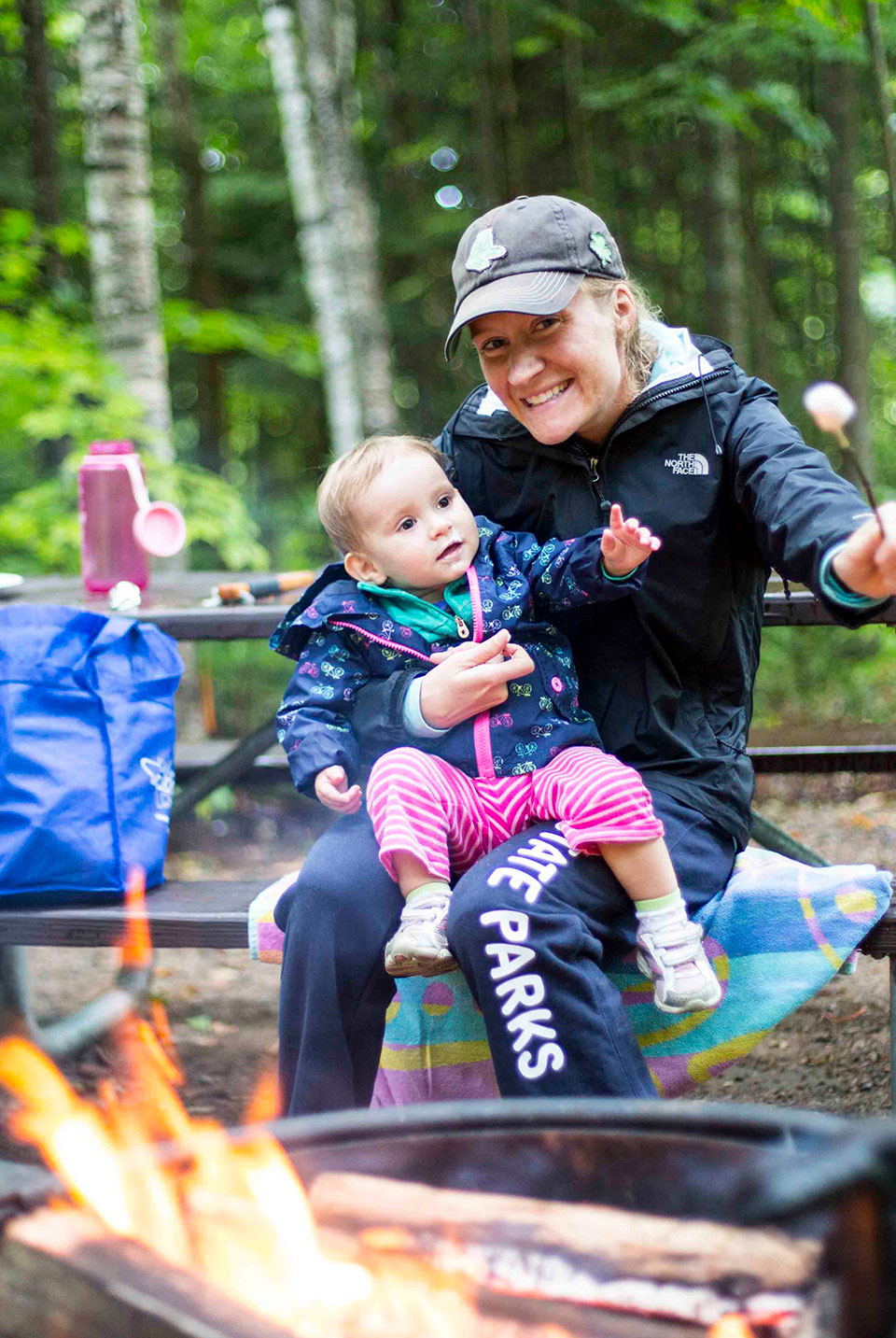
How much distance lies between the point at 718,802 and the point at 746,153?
359 inches

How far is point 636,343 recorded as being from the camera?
93.3 inches

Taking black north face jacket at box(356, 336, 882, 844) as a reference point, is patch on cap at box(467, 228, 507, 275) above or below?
above

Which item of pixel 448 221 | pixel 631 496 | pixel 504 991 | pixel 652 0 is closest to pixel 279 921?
pixel 504 991

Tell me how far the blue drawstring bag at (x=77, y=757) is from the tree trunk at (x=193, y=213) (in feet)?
25.6

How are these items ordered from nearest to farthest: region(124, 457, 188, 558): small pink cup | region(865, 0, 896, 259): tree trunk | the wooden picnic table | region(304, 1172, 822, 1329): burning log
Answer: region(304, 1172, 822, 1329): burning log
the wooden picnic table
region(124, 457, 188, 558): small pink cup
region(865, 0, 896, 259): tree trunk

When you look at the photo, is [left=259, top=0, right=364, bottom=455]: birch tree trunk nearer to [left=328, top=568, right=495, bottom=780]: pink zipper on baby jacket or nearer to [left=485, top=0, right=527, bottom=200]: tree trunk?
[left=485, top=0, right=527, bottom=200]: tree trunk

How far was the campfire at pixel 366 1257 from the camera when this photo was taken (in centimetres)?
112

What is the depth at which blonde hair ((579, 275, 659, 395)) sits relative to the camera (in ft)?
7.52

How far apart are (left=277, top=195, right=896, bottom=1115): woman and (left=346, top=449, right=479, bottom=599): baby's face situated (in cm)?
19

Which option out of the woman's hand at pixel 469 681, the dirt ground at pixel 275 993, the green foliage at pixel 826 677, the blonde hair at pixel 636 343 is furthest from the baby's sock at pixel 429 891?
the green foliage at pixel 826 677

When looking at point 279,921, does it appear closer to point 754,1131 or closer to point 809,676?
point 754,1131

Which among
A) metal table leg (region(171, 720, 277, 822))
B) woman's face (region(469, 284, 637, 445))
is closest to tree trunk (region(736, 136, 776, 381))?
metal table leg (region(171, 720, 277, 822))

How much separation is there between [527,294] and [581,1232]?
1.53 metres

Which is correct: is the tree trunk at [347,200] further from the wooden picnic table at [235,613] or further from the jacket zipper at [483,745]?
the jacket zipper at [483,745]
